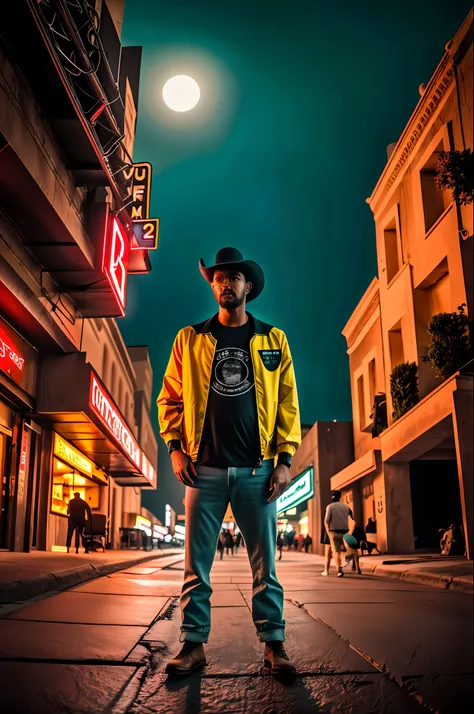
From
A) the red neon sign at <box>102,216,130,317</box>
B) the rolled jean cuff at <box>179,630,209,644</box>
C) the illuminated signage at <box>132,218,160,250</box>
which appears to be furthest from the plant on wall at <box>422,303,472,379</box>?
the rolled jean cuff at <box>179,630,209,644</box>

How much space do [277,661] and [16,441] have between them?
1136 cm

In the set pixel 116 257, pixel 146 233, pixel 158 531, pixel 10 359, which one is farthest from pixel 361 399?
pixel 158 531

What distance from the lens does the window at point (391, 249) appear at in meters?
20.1

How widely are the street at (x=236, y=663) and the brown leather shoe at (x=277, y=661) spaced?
60mm

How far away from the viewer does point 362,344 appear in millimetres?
26812

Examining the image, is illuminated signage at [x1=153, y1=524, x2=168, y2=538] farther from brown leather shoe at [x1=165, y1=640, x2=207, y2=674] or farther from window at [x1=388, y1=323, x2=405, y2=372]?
brown leather shoe at [x1=165, y1=640, x2=207, y2=674]

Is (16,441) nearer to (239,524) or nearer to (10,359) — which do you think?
(10,359)

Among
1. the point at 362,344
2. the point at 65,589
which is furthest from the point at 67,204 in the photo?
the point at 362,344

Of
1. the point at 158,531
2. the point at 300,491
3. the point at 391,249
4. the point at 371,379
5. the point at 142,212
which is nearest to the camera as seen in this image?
the point at 142,212

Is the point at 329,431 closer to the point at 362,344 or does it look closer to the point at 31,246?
the point at 362,344

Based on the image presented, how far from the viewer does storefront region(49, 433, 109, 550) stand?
16.3 m

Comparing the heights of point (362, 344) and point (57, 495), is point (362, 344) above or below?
above

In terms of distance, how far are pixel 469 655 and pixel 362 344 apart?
25530 mm

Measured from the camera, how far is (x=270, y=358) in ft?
10.7
